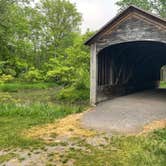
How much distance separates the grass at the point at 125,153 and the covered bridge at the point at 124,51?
5.27m

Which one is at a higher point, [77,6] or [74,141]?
[77,6]

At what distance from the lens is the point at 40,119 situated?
9.11 meters

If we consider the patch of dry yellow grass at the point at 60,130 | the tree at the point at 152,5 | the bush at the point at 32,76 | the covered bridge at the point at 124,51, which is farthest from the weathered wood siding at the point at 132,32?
the tree at the point at 152,5

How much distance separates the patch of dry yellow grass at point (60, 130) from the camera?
7.13 m

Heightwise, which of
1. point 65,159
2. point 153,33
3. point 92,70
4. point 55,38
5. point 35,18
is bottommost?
point 65,159

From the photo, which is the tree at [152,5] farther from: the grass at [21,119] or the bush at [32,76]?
the grass at [21,119]

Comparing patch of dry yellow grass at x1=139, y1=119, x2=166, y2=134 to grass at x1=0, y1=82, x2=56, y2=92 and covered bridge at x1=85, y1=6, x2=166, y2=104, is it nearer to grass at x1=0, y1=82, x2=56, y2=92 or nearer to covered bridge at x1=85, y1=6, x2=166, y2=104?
covered bridge at x1=85, y1=6, x2=166, y2=104

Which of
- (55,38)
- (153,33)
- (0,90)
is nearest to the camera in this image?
(153,33)

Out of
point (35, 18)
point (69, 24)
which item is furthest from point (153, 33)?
point (69, 24)

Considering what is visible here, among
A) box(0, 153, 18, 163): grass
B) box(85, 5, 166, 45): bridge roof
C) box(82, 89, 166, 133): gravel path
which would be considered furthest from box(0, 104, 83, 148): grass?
box(85, 5, 166, 45): bridge roof

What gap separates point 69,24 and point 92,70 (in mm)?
21348

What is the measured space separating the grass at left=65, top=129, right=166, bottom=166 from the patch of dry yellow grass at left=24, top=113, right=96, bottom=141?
0.87 meters

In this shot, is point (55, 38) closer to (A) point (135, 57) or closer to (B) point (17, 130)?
(A) point (135, 57)

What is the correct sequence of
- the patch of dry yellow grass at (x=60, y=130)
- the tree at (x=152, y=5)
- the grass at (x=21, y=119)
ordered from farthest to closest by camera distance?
the tree at (x=152, y=5) → the patch of dry yellow grass at (x=60, y=130) → the grass at (x=21, y=119)
